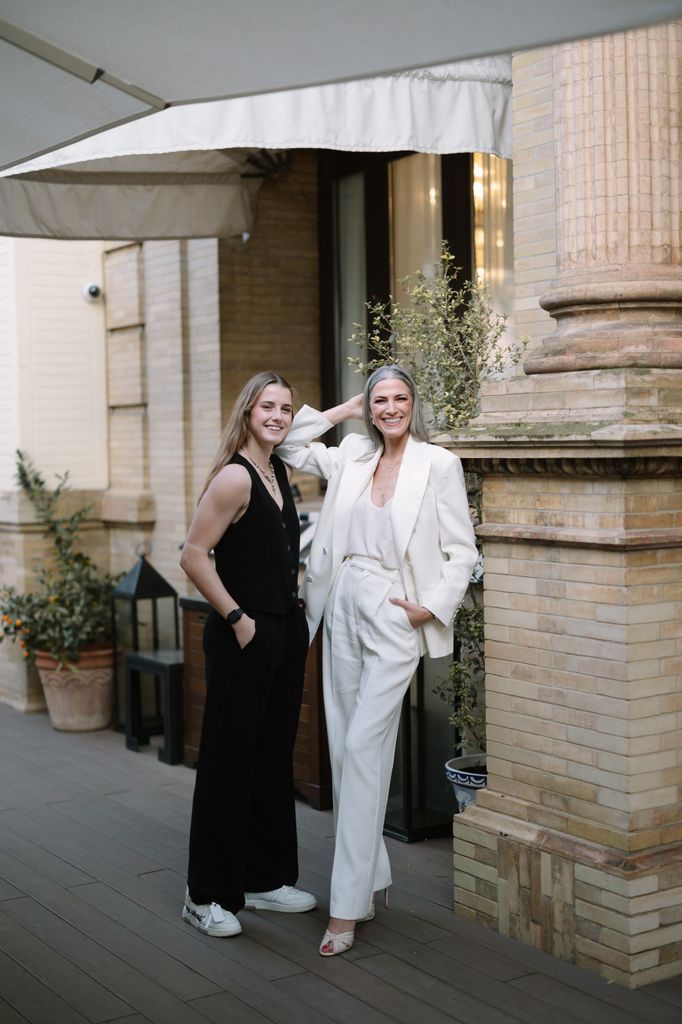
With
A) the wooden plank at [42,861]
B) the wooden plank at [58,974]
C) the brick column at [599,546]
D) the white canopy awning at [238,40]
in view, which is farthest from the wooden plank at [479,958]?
the white canopy awning at [238,40]

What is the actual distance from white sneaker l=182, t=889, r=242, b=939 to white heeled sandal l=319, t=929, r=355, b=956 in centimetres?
37

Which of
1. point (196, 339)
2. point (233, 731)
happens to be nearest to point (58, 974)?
point (233, 731)

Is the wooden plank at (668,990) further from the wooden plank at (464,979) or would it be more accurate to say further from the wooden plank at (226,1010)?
the wooden plank at (226,1010)

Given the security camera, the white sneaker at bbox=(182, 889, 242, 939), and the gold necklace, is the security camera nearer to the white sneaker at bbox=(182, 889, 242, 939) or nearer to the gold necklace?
the gold necklace

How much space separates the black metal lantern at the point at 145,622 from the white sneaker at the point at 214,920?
151 inches

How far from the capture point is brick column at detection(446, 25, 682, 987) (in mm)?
4430

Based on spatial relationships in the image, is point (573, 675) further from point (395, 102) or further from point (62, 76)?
point (395, 102)

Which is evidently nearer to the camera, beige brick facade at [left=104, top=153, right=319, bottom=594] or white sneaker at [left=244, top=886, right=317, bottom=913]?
white sneaker at [left=244, top=886, right=317, bottom=913]

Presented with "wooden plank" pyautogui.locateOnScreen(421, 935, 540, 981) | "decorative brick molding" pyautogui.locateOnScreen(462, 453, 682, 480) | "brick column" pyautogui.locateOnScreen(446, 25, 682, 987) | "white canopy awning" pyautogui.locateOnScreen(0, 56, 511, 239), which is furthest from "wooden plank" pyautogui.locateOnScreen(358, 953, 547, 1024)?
"white canopy awning" pyautogui.locateOnScreen(0, 56, 511, 239)

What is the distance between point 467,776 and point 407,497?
5.04 ft

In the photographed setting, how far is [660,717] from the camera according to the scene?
4508 millimetres

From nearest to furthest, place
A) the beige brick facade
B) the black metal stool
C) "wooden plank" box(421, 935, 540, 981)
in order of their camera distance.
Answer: "wooden plank" box(421, 935, 540, 981) → the black metal stool → the beige brick facade

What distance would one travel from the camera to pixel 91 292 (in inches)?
412

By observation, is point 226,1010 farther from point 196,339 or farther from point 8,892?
point 196,339
